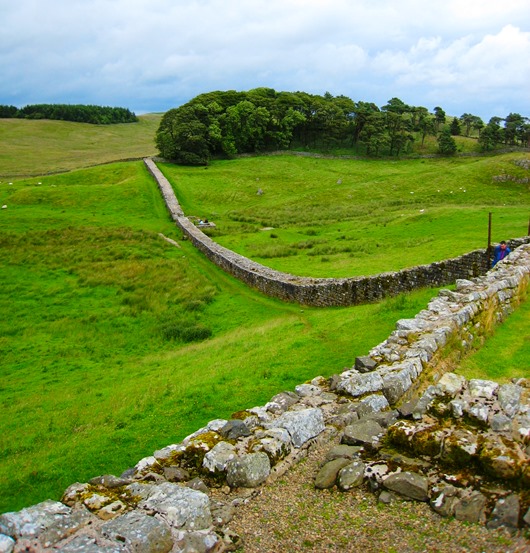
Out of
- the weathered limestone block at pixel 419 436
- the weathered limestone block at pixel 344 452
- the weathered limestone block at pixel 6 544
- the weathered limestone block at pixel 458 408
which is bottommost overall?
the weathered limestone block at pixel 344 452

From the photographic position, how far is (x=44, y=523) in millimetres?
5441

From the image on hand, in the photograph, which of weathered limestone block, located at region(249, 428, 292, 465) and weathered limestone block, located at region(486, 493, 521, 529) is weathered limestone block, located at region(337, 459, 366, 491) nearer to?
weathered limestone block, located at region(249, 428, 292, 465)

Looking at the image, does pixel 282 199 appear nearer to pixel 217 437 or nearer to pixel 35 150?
pixel 217 437

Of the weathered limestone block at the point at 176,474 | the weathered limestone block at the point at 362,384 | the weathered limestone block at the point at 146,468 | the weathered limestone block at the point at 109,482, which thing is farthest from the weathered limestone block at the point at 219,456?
the weathered limestone block at the point at 362,384

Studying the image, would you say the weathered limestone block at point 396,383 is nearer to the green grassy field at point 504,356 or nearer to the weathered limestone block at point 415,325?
the green grassy field at point 504,356

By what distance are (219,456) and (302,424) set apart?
1.54 meters

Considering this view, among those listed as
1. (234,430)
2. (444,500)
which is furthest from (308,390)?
(444,500)

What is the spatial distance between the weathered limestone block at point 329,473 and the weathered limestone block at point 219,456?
1.34 m

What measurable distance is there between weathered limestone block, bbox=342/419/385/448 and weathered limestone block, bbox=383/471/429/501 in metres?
0.77

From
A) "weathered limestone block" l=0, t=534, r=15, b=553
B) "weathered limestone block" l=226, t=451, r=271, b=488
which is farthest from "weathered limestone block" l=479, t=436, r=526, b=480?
"weathered limestone block" l=0, t=534, r=15, b=553

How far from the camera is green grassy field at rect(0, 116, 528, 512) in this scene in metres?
11.3

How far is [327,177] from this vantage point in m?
74.1

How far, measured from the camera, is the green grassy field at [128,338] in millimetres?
11320

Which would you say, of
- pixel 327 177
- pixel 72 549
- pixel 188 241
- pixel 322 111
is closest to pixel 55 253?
pixel 188 241
